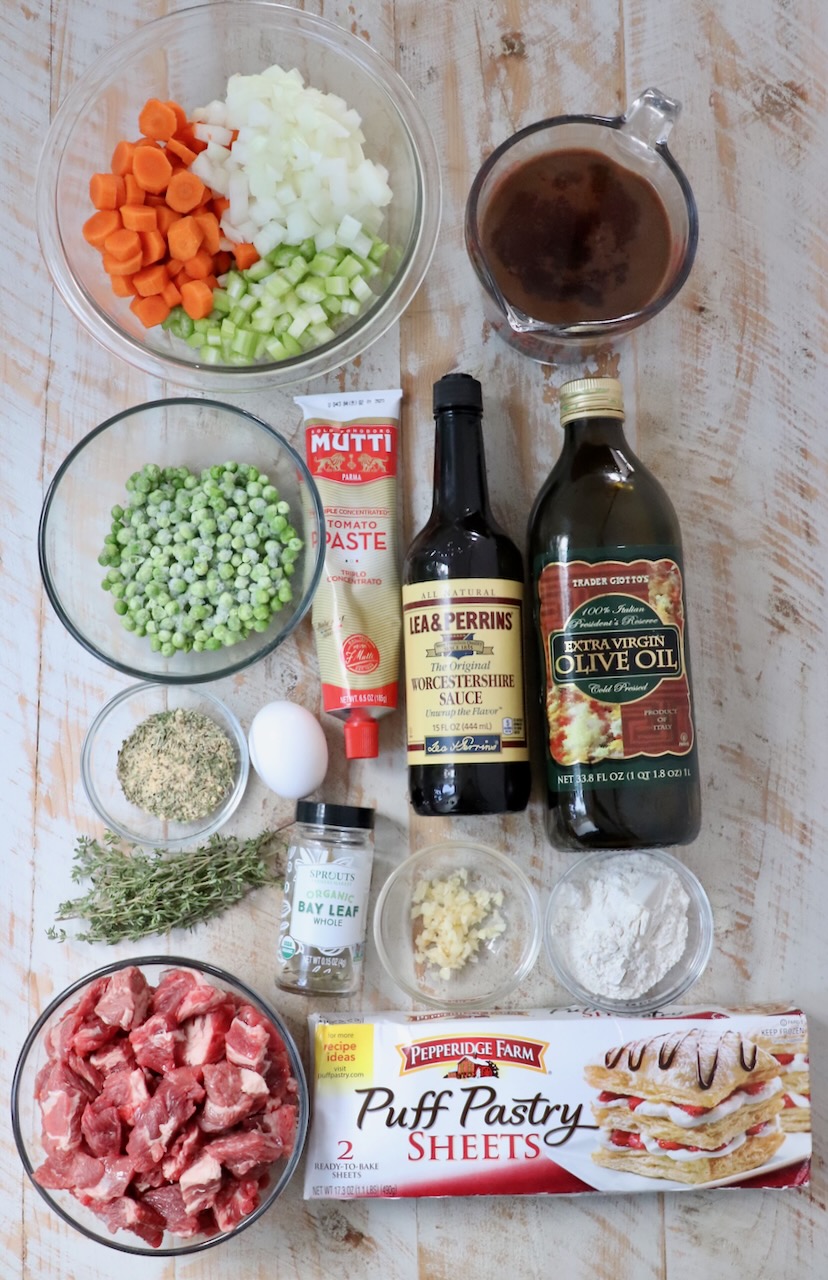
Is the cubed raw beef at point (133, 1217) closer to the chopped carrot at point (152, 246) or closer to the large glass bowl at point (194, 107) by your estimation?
the large glass bowl at point (194, 107)

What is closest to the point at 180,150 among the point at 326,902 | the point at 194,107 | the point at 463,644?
the point at 194,107

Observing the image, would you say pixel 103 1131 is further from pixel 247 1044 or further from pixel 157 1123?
Result: pixel 247 1044

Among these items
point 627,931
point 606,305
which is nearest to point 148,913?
point 627,931

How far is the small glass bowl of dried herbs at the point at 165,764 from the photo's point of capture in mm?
1267

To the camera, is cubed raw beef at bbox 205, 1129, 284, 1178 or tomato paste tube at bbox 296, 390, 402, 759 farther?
tomato paste tube at bbox 296, 390, 402, 759

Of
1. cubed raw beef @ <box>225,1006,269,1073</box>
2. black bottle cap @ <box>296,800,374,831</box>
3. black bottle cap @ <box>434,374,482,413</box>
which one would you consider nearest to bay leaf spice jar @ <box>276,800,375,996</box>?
black bottle cap @ <box>296,800,374,831</box>

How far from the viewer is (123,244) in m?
1.18

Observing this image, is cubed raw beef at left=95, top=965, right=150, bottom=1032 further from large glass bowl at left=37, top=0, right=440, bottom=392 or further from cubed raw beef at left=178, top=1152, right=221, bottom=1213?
large glass bowl at left=37, top=0, right=440, bottom=392

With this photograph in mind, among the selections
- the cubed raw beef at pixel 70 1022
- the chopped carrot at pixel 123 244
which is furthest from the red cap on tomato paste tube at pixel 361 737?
the chopped carrot at pixel 123 244

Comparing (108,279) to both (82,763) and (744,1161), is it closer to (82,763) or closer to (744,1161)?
(82,763)

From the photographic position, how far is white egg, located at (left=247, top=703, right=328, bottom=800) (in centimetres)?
122

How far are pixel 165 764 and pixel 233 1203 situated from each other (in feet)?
1.67

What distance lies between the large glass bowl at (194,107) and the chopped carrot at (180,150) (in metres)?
0.13

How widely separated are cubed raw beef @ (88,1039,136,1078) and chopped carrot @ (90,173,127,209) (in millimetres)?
984
